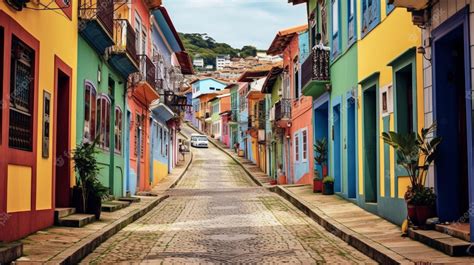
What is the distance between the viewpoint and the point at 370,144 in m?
15.4

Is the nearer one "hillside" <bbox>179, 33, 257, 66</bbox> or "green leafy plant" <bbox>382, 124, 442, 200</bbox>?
"green leafy plant" <bbox>382, 124, 442, 200</bbox>

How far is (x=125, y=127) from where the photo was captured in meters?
21.0

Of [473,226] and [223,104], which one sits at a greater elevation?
[223,104]

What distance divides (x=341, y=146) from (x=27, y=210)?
33.6ft

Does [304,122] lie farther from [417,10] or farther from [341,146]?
[417,10]

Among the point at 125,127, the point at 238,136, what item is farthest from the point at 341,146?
the point at 238,136

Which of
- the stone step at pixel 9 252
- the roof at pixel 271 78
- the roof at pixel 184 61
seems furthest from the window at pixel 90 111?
the roof at pixel 184 61

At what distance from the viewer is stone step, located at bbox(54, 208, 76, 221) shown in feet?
39.4

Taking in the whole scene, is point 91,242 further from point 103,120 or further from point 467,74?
point 103,120

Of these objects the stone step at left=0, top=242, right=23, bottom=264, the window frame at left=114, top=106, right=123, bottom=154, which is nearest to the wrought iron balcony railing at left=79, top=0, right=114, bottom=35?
the window frame at left=114, top=106, right=123, bottom=154

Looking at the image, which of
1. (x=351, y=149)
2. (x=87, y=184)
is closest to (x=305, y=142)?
(x=351, y=149)

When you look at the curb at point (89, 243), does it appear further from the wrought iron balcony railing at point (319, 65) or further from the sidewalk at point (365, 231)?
the wrought iron balcony railing at point (319, 65)

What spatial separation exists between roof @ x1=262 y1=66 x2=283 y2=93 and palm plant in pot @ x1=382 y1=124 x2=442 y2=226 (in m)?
23.9

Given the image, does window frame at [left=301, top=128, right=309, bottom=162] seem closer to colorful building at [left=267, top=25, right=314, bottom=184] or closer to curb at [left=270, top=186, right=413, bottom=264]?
colorful building at [left=267, top=25, right=314, bottom=184]
